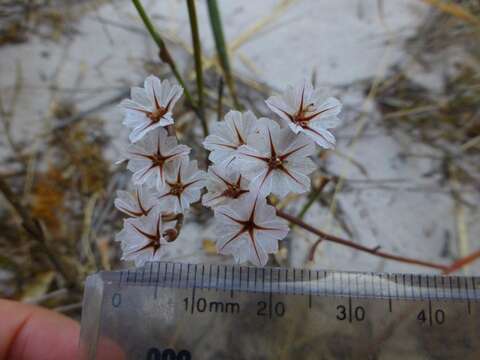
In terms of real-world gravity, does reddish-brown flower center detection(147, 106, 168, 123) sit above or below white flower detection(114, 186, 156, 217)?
above

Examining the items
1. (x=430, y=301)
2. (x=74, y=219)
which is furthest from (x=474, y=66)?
(x=74, y=219)

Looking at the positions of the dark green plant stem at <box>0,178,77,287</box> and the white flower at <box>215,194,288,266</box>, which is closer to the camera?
the white flower at <box>215,194,288,266</box>

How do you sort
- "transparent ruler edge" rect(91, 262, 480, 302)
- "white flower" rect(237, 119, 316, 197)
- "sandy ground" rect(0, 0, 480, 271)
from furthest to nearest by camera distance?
"sandy ground" rect(0, 0, 480, 271) → "transparent ruler edge" rect(91, 262, 480, 302) → "white flower" rect(237, 119, 316, 197)

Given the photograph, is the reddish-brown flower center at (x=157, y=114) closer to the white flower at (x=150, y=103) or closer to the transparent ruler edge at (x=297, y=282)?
the white flower at (x=150, y=103)

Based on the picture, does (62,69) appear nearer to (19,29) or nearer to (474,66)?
(19,29)

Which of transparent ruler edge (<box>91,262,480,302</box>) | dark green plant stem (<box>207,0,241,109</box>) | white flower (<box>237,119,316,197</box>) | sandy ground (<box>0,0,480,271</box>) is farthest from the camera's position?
sandy ground (<box>0,0,480,271</box>)

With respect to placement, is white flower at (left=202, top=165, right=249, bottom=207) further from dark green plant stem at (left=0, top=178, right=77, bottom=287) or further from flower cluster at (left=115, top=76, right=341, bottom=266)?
dark green plant stem at (left=0, top=178, right=77, bottom=287)

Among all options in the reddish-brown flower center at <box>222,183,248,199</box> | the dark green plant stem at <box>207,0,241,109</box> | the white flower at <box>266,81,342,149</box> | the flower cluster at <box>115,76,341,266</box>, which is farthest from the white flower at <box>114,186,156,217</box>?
the dark green plant stem at <box>207,0,241,109</box>
